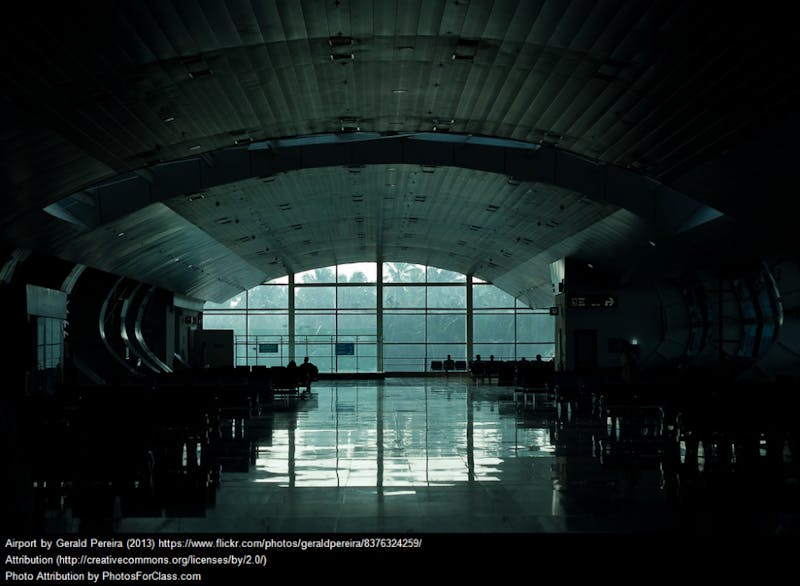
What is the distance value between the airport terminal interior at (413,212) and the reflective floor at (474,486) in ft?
Answer: 0.21

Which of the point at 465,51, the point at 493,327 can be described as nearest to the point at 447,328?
the point at 493,327

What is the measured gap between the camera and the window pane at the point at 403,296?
4934 centimetres

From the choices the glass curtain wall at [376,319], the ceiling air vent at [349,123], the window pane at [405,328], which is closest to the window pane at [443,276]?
the glass curtain wall at [376,319]

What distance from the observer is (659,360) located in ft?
106

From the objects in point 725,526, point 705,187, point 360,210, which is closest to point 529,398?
point 360,210

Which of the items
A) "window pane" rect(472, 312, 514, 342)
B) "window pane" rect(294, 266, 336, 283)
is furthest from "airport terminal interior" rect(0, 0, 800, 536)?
"window pane" rect(294, 266, 336, 283)

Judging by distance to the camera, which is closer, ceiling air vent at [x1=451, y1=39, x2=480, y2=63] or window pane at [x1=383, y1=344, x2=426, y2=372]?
ceiling air vent at [x1=451, y1=39, x2=480, y2=63]

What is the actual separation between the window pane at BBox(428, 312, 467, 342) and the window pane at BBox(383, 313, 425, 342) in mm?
503

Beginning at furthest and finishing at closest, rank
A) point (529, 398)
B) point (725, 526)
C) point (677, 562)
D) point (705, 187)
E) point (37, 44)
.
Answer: point (529, 398) → point (705, 187) → point (37, 44) → point (725, 526) → point (677, 562)

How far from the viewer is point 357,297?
162 feet

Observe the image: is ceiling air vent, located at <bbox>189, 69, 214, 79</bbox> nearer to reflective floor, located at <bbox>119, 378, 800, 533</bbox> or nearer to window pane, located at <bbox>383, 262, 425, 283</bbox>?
reflective floor, located at <bbox>119, 378, 800, 533</bbox>

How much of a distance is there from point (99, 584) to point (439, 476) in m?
6.90

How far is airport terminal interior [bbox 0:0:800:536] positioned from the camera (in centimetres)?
865

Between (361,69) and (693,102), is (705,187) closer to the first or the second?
(693,102)
